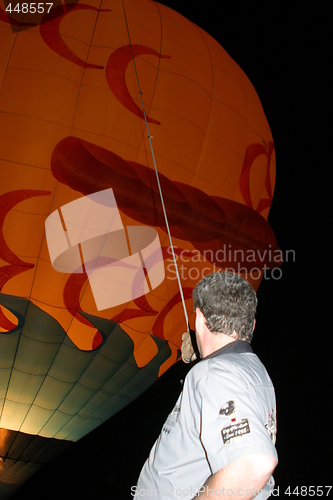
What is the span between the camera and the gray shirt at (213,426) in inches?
27.5

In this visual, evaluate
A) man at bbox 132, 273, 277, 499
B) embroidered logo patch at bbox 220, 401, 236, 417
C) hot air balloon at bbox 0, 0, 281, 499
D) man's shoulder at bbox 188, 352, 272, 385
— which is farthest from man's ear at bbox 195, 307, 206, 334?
hot air balloon at bbox 0, 0, 281, 499

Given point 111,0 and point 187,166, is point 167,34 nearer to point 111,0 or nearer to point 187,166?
point 111,0

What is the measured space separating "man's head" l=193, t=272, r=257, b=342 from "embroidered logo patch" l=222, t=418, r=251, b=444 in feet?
0.72

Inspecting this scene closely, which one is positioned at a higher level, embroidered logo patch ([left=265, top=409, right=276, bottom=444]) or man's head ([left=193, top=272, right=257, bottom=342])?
man's head ([left=193, top=272, right=257, bottom=342])

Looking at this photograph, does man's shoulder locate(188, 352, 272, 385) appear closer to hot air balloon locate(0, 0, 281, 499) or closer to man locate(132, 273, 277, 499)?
man locate(132, 273, 277, 499)

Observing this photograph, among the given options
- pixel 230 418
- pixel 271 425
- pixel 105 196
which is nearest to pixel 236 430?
pixel 230 418

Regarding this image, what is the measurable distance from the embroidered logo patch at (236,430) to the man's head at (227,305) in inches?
8.6

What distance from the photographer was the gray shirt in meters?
0.70

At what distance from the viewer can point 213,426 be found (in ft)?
2.38

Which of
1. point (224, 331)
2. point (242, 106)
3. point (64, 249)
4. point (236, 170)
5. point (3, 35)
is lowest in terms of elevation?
point (224, 331)

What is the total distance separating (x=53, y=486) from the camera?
9.56 meters

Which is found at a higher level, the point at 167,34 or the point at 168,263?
the point at 167,34

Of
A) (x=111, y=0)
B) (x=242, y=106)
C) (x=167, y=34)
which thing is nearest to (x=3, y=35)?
(x=111, y=0)

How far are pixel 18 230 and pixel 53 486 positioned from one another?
28.9 feet
